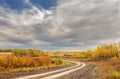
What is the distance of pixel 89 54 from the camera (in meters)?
128

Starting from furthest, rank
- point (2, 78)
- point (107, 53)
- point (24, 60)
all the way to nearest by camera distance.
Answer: point (107, 53) < point (24, 60) < point (2, 78)

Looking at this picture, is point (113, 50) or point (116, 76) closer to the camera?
point (116, 76)

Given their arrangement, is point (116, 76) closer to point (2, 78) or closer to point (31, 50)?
point (2, 78)

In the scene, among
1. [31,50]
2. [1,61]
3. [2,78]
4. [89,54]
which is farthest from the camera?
[31,50]

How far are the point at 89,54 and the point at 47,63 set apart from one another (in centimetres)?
8638

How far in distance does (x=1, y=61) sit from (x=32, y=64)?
8291 millimetres

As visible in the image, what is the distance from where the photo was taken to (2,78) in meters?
19.0

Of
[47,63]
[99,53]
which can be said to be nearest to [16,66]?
[47,63]

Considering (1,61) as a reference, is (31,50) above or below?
above

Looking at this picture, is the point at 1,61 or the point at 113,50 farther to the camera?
the point at 113,50

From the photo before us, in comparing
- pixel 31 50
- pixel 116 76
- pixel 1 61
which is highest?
pixel 31 50

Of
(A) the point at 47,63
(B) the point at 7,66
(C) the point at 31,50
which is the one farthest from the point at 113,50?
(B) the point at 7,66

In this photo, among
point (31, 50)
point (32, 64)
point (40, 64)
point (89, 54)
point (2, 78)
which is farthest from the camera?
point (31, 50)

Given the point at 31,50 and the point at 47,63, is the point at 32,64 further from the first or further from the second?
the point at 31,50
